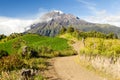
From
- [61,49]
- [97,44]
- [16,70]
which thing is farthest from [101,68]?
[61,49]

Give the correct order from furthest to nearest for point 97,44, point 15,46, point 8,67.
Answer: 1. point 15,46
2. point 97,44
3. point 8,67

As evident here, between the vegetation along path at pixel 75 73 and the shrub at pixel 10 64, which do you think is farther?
the shrub at pixel 10 64

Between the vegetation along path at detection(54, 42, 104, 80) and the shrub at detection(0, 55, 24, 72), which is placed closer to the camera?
the vegetation along path at detection(54, 42, 104, 80)

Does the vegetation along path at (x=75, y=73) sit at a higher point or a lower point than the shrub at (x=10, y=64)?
lower

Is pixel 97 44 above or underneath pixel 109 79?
above

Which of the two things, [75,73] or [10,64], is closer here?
[75,73]

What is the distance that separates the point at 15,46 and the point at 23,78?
26.2m

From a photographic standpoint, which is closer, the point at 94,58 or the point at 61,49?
the point at 94,58

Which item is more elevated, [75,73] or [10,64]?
[10,64]

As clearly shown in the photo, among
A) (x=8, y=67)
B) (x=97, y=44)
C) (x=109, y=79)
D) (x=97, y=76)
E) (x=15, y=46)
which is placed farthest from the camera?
(x=15, y=46)

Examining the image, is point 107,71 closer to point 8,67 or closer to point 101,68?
point 101,68

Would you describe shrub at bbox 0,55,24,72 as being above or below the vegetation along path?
above

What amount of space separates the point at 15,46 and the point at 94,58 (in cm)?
2193

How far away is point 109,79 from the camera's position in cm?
2269
